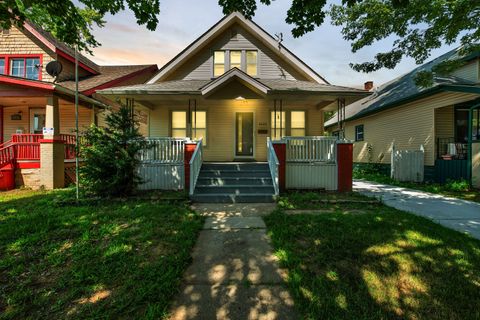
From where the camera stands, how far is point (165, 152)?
725cm

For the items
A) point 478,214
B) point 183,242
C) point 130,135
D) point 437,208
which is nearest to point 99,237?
point 183,242

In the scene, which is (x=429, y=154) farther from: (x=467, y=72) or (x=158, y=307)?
(x=158, y=307)

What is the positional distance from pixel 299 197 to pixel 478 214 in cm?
420

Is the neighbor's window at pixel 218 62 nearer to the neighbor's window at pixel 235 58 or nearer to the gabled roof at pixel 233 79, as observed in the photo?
the neighbor's window at pixel 235 58

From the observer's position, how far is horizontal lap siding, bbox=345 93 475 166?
985 cm

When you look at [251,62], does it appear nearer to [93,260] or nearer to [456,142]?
[93,260]

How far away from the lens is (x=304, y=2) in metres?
4.25

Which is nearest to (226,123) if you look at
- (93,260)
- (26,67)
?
(93,260)

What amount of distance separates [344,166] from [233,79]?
5076 millimetres

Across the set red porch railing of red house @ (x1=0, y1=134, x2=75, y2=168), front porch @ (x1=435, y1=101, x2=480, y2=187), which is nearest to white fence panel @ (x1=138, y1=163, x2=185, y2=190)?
red porch railing of red house @ (x1=0, y1=134, x2=75, y2=168)

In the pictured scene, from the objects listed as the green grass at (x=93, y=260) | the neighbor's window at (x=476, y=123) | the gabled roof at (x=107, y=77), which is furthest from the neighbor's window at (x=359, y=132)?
the gabled roof at (x=107, y=77)

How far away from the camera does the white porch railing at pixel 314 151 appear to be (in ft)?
23.9

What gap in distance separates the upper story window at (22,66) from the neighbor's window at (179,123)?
8.20 metres

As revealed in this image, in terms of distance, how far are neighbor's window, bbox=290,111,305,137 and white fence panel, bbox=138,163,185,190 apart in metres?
5.71
